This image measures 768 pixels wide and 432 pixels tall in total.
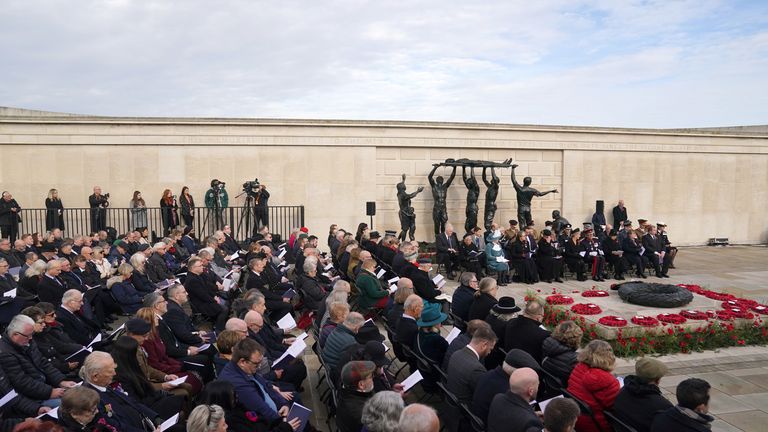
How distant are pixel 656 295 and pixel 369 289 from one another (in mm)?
5093

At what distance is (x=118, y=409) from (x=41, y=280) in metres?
5.20

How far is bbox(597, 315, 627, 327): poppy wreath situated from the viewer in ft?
27.9

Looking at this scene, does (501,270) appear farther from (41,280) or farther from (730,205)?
(730,205)

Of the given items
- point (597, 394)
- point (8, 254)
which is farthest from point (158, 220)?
point (597, 394)

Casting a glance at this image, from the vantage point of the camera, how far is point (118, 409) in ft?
14.8

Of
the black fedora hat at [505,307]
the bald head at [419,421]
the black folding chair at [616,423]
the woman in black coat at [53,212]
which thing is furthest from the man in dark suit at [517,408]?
the woman in black coat at [53,212]

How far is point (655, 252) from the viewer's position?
15.1 metres

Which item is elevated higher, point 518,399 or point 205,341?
point 518,399

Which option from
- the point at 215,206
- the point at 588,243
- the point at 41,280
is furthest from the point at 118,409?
the point at 215,206

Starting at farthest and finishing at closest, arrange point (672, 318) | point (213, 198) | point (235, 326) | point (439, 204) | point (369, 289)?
point (439, 204) → point (213, 198) → point (369, 289) → point (672, 318) → point (235, 326)

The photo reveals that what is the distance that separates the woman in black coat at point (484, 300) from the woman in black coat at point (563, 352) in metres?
1.70

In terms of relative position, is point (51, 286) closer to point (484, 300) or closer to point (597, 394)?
point (484, 300)

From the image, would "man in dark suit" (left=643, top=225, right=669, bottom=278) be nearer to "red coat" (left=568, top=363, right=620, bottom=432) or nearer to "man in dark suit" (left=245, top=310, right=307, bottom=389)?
"red coat" (left=568, top=363, right=620, bottom=432)

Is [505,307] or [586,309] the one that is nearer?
[505,307]
